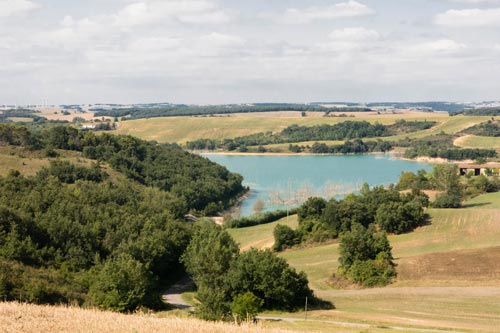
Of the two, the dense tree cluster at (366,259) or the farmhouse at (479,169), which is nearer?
the dense tree cluster at (366,259)

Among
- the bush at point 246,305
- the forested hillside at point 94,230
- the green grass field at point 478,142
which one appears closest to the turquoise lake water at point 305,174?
the forested hillside at point 94,230

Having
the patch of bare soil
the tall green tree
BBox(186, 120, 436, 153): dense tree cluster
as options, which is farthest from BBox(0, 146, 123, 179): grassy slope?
BBox(186, 120, 436, 153): dense tree cluster

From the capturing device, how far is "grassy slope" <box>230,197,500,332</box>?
25.4 meters

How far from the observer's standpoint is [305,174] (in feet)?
357

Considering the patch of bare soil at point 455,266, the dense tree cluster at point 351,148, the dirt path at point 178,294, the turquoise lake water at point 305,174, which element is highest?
the dense tree cluster at point 351,148

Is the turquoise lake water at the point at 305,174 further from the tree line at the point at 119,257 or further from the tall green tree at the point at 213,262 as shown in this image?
the tall green tree at the point at 213,262

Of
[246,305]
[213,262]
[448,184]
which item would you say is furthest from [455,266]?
[448,184]

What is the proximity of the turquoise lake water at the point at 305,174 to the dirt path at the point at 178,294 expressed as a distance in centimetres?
3281

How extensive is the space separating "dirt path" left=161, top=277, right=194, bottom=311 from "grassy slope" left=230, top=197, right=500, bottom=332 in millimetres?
7589

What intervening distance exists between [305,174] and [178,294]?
2946 inches

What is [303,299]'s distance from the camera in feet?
101

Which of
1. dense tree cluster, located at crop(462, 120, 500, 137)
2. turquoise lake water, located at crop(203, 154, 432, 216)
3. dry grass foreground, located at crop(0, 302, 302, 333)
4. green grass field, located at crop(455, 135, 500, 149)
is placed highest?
dense tree cluster, located at crop(462, 120, 500, 137)

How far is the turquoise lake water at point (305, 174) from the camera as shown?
8156cm

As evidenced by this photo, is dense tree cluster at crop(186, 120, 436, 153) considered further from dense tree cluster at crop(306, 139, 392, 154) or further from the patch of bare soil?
the patch of bare soil
